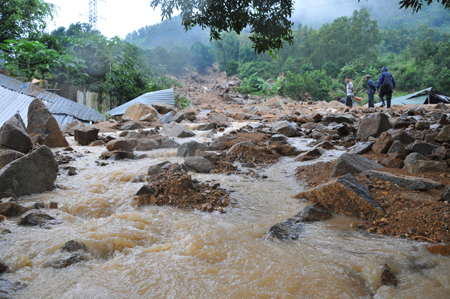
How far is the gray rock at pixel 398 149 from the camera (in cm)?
431

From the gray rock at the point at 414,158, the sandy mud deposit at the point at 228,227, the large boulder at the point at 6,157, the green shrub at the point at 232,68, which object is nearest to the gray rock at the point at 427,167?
the sandy mud deposit at the point at 228,227

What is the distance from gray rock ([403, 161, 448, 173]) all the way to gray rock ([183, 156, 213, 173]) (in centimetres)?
293

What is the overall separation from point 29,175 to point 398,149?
5244 millimetres

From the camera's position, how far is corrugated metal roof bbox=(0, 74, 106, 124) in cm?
956

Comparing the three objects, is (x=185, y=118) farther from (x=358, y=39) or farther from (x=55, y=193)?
(x=358, y=39)

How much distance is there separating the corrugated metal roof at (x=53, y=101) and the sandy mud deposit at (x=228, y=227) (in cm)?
607

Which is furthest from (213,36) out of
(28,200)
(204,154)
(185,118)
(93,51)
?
(93,51)

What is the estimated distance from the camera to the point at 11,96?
855 cm

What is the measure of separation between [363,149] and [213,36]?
10.9ft

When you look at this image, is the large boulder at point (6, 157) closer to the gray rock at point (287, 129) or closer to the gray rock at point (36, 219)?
the gray rock at point (36, 219)

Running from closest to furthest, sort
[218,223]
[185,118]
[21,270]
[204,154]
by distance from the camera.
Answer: [21,270]
[218,223]
[204,154]
[185,118]

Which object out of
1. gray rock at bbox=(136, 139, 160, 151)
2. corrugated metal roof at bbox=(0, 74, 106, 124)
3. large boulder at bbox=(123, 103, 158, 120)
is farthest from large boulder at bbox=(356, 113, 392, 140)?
corrugated metal roof at bbox=(0, 74, 106, 124)

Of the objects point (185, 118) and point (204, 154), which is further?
point (185, 118)

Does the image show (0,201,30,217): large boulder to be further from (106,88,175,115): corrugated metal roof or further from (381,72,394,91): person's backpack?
(381,72,394,91): person's backpack
